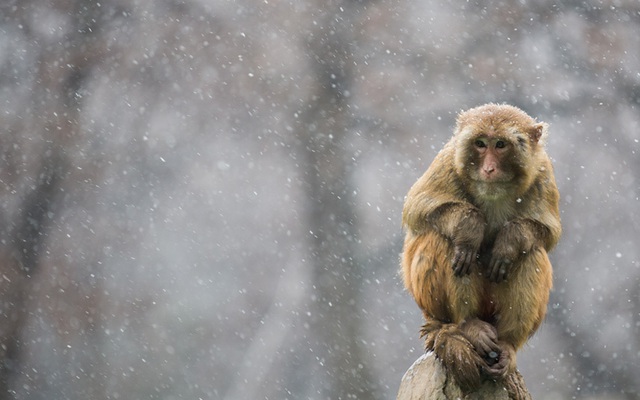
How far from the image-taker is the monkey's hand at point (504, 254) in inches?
155

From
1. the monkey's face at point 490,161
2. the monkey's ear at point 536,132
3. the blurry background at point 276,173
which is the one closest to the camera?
the monkey's face at point 490,161

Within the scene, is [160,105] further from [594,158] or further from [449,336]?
[449,336]

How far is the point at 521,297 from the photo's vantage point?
397 centimetres

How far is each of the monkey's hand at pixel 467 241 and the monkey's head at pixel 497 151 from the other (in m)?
0.16

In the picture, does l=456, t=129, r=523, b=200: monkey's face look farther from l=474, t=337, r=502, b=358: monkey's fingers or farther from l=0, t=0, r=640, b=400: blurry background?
l=0, t=0, r=640, b=400: blurry background

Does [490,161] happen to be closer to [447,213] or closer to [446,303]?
[447,213]

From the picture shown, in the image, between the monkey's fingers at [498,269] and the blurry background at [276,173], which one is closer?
the monkey's fingers at [498,269]

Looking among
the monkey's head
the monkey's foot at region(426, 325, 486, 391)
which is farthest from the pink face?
the monkey's foot at region(426, 325, 486, 391)

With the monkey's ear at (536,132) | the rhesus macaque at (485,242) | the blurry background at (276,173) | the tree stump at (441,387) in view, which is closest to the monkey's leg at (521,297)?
the rhesus macaque at (485,242)

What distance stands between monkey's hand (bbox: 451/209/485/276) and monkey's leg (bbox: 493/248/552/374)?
21 cm

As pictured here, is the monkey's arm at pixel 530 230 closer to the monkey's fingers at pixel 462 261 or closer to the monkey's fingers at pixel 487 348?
the monkey's fingers at pixel 462 261

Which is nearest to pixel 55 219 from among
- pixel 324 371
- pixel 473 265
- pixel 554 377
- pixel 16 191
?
pixel 16 191

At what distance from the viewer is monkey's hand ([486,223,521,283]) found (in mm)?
3928

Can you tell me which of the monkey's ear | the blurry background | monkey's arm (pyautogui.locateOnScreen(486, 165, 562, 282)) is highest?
the blurry background
